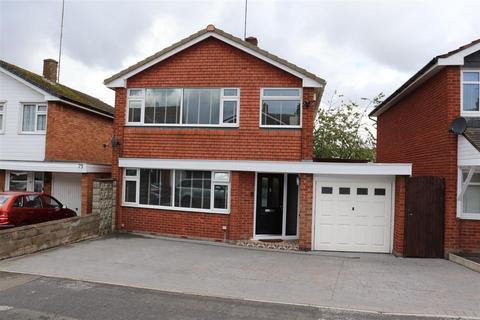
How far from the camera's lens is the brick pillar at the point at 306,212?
1199cm

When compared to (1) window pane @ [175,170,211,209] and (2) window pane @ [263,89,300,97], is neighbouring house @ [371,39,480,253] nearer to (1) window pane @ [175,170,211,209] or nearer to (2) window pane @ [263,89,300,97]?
(2) window pane @ [263,89,300,97]

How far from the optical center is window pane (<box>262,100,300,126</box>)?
42.2 ft

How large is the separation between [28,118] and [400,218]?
1385 centimetres

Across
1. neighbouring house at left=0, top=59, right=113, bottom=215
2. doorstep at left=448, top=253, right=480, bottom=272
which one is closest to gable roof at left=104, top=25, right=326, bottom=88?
neighbouring house at left=0, top=59, right=113, bottom=215

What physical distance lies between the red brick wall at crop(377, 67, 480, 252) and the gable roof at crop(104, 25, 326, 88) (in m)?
3.15

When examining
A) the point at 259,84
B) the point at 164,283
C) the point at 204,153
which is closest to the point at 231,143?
the point at 204,153

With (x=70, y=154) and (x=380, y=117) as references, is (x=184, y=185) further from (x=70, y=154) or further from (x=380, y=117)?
(x=380, y=117)

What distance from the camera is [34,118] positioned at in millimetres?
16297

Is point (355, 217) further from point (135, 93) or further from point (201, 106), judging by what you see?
point (135, 93)

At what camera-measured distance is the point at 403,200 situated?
1139 cm

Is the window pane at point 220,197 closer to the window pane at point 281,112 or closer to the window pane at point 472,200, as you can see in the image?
the window pane at point 281,112

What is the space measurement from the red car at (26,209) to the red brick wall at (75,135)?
11.5 feet

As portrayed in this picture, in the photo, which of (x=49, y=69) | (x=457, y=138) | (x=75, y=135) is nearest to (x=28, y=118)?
(x=75, y=135)

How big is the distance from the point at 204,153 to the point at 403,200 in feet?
19.5
